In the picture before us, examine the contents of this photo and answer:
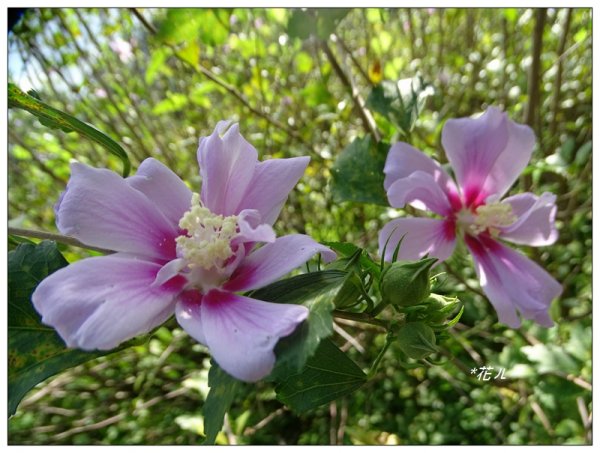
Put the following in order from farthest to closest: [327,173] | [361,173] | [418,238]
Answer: [327,173], [361,173], [418,238]

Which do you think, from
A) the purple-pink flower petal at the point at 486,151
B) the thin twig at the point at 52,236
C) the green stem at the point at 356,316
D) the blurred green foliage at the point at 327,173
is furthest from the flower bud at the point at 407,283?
the blurred green foliage at the point at 327,173

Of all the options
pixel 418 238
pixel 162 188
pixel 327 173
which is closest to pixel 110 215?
pixel 162 188

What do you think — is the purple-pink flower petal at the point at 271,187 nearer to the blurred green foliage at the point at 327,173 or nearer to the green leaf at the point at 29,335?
the green leaf at the point at 29,335

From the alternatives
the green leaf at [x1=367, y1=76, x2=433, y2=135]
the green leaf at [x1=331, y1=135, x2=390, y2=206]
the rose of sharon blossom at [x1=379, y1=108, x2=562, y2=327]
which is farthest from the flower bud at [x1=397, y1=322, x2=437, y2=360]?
the green leaf at [x1=367, y1=76, x2=433, y2=135]

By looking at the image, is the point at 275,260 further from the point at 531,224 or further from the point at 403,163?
the point at 531,224

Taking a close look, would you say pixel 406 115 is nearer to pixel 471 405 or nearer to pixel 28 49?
pixel 471 405

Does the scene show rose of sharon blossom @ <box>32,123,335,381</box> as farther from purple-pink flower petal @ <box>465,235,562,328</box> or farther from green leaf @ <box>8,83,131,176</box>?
purple-pink flower petal @ <box>465,235,562,328</box>

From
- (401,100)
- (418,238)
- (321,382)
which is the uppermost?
(401,100)
